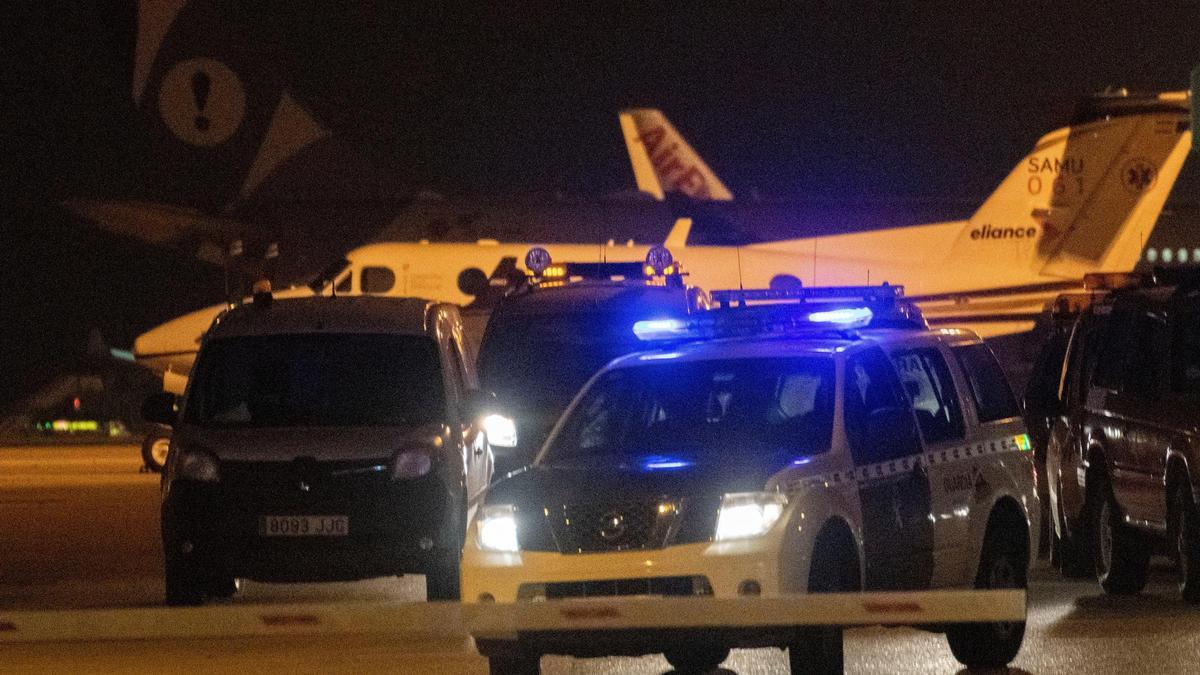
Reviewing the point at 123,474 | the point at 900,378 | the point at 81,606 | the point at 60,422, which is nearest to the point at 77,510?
the point at 123,474

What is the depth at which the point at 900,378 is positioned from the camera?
34.0 feet

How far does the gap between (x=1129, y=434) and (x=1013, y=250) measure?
26.4 m

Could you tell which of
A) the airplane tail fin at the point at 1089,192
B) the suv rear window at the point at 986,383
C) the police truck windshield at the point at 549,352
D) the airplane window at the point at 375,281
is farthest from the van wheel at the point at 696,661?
the airplane tail fin at the point at 1089,192

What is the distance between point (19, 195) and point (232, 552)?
54267mm

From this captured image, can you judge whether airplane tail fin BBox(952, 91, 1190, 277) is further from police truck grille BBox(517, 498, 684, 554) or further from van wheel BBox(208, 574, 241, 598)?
police truck grille BBox(517, 498, 684, 554)

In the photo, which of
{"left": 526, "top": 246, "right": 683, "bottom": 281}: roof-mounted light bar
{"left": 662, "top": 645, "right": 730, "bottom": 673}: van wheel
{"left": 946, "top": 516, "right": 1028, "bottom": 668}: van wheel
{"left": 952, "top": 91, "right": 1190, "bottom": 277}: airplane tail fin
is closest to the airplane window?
{"left": 952, "top": 91, "right": 1190, "bottom": 277}: airplane tail fin

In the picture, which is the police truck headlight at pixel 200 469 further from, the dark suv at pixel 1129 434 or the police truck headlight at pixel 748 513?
the dark suv at pixel 1129 434

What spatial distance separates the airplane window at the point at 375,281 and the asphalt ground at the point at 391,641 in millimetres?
17451

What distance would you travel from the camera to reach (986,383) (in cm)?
1134

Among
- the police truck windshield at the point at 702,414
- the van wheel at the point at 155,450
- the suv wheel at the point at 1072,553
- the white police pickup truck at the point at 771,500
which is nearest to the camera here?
the white police pickup truck at the point at 771,500

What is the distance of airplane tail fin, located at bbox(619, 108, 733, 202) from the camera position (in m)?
54.7

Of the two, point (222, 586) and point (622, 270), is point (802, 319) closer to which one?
point (222, 586)

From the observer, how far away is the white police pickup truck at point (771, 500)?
8.82m

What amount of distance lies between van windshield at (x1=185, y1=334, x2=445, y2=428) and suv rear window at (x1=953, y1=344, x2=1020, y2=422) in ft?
10.6
